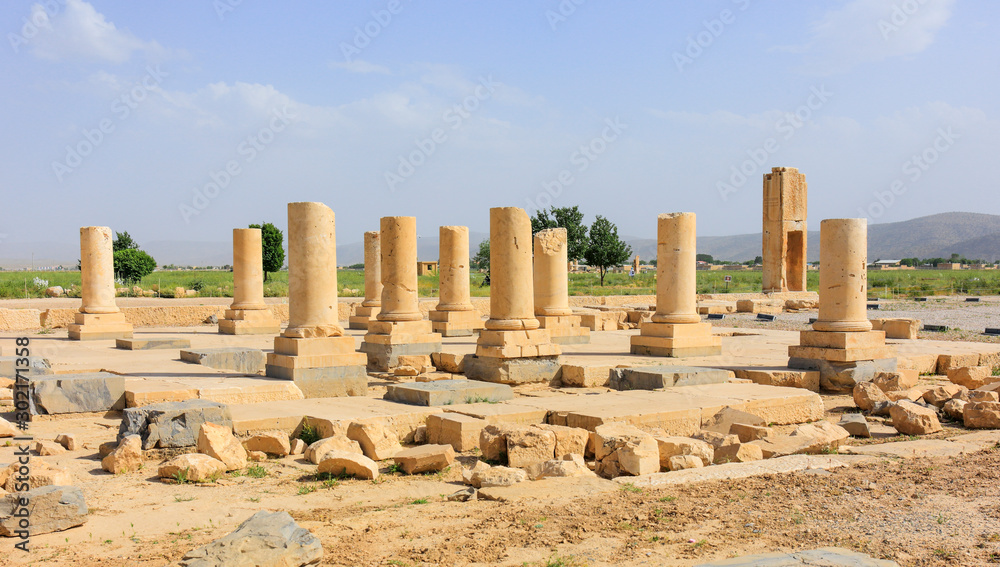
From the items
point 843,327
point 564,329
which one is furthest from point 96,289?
point 843,327

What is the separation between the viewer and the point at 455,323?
1809 cm

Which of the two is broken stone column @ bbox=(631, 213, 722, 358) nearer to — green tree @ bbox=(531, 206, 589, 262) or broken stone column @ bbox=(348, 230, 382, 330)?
broken stone column @ bbox=(348, 230, 382, 330)

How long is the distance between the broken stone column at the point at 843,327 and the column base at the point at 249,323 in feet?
39.6

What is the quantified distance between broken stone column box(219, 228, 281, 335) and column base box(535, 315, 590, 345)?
6761 millimetres

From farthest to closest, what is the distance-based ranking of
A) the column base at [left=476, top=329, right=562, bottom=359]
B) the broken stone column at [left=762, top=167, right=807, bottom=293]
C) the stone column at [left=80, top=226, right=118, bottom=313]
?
the broken stone column at [left=762, top=167, right=807, bottom=293] → the stone column at [left=80, top=226, right=118, bottom=313] → the column base at [left=476, top=329, right=562, bottom=359]

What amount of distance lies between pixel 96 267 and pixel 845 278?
48.0 ft

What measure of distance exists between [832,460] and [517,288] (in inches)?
252

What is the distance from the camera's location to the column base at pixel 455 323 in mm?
18016

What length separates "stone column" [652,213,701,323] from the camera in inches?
549

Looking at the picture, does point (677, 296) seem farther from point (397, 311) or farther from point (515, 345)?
point (397, 311)

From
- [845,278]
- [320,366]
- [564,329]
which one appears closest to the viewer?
[320,366]

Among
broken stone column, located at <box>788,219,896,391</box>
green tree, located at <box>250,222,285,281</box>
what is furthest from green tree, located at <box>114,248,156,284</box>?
broken stone column, located at <box>788,219,896,391</box>

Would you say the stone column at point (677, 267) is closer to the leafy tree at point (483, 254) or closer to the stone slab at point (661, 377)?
the stone slab at point (661, 377)

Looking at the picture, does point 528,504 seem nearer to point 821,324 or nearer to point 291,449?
point 291,449
